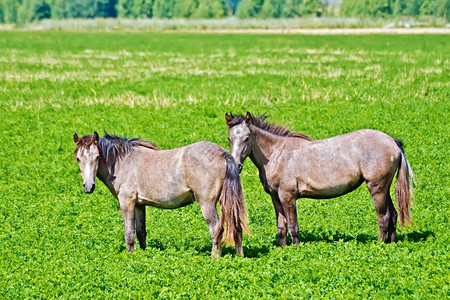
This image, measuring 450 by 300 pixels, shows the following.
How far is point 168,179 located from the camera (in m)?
11.5

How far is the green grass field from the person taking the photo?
1031 centimetres

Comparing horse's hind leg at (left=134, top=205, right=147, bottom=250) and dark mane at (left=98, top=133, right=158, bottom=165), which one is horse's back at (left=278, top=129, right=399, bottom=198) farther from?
dark mane at (left=98, top=133, right=158, bottom=165)

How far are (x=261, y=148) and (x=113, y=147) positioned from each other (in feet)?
9.39

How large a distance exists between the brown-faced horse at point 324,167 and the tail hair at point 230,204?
0.79 metres

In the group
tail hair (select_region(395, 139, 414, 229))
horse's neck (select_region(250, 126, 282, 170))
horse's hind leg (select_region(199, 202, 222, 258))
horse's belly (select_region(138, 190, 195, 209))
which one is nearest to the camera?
horse's hind leg (select_region(199, 202, 222, 258))

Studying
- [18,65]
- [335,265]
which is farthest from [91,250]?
[18,65]

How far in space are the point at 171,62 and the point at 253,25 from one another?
63.4 metres

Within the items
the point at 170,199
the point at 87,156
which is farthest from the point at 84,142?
the point at 170,199

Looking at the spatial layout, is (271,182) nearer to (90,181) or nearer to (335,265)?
(335,265)

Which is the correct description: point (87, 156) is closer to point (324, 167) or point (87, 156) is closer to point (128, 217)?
point (128, 217)

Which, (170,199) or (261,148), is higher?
(261,148)

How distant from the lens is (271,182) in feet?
40.1

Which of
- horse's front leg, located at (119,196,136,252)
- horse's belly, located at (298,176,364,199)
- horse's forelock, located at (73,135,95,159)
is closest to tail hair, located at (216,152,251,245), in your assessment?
horse's belly, located at (298,176,364,199)

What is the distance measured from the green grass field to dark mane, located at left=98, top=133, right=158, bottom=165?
1.86 metres
